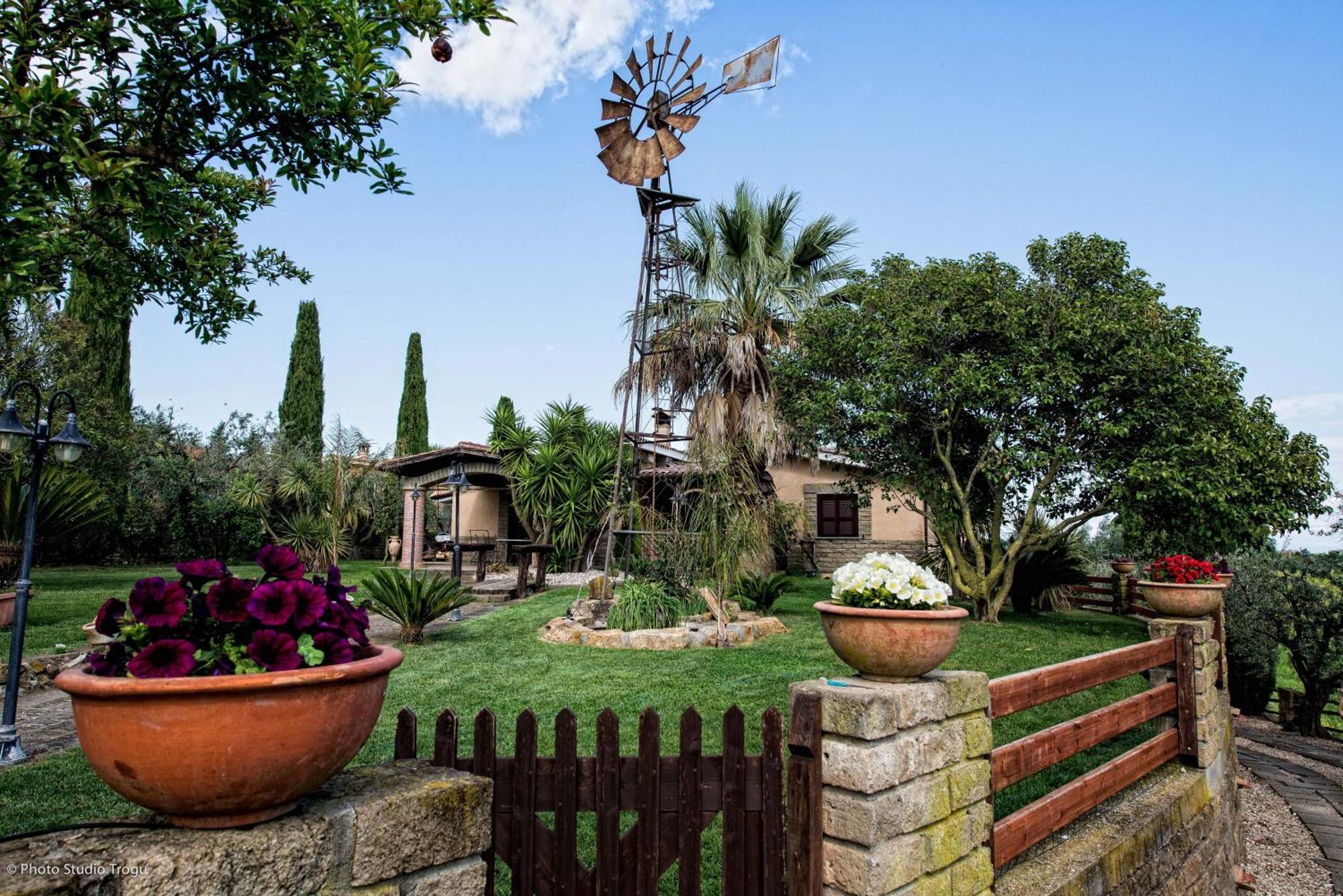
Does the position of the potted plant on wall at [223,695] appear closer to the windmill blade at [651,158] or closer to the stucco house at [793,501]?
the windmill blade at [651,158]

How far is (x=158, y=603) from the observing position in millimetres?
1453

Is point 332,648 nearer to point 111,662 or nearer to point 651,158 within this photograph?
point 111,662

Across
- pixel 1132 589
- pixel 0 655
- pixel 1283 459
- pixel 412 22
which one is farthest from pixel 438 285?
pixel 1132 589

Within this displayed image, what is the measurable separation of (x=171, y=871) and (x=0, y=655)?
9.00 m

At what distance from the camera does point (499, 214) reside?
11.0 meters

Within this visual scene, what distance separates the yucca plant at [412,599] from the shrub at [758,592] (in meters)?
4.33

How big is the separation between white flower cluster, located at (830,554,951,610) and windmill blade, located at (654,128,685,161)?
368 inches

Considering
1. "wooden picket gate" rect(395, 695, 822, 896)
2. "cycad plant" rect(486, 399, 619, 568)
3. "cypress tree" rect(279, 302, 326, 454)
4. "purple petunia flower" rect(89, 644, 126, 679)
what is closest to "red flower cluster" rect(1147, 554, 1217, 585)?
"wooden picket gate" rect(395, 695, 822, 896)

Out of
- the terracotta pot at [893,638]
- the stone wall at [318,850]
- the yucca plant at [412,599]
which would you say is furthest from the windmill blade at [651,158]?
the stone wall at [318,850]

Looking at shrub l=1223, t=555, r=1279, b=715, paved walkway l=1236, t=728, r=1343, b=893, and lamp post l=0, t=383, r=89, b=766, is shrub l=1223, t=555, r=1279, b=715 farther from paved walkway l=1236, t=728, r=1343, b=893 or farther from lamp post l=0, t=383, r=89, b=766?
lamp post l=0, t=383, r=89, b=766

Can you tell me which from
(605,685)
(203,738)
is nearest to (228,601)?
(203,738)

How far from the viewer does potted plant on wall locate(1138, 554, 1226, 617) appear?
17.9 feet

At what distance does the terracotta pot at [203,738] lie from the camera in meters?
1.30

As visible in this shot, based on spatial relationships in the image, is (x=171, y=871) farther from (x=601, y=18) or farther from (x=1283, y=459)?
(x=1283, y=459)
